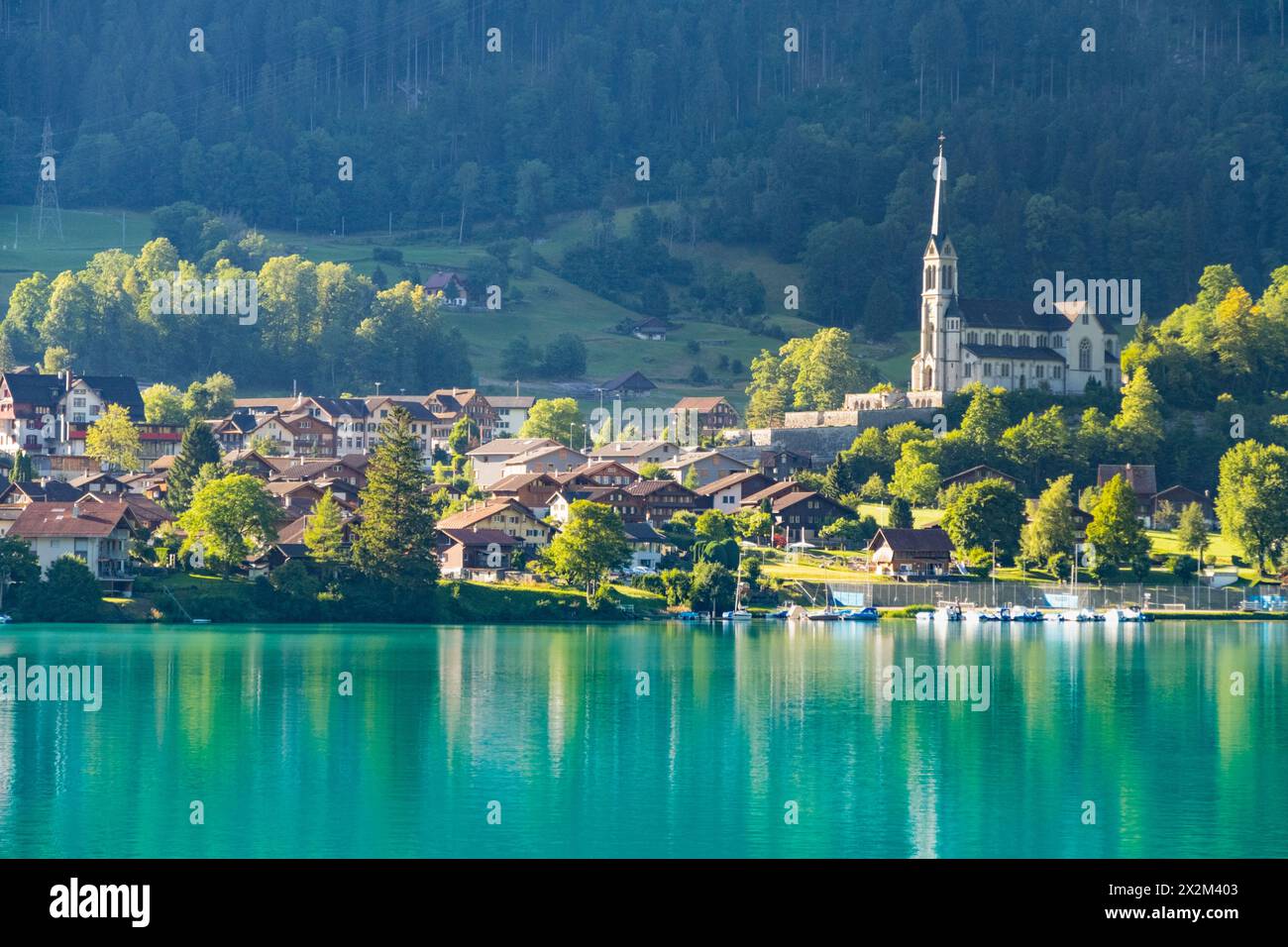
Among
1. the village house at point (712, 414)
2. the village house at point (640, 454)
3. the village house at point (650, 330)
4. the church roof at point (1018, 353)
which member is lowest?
the village house at point (640, 454)

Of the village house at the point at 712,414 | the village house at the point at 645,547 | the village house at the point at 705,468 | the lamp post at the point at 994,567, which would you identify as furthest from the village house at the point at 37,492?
the village house at the point at 712,414

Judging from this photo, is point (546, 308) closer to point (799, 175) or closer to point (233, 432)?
point (799, 175)

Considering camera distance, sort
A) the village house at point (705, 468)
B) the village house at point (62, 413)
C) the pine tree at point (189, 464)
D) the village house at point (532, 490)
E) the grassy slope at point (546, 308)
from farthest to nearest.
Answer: the grassy slope at point (546, 308), the village house at point (62, 413), the village house at point (705, 468), the village house at point (532, 490), the pine tree at point (189, 464)

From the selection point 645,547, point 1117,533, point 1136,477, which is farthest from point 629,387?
point 1117,533

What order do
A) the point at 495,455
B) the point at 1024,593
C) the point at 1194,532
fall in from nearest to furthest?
the point at 1024,593
the point at 1194,532
the point at 495,455

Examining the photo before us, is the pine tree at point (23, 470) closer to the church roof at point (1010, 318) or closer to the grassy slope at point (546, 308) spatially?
the grassy slope at point (546, 308)

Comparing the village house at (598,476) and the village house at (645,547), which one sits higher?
the village house at (598,476)
